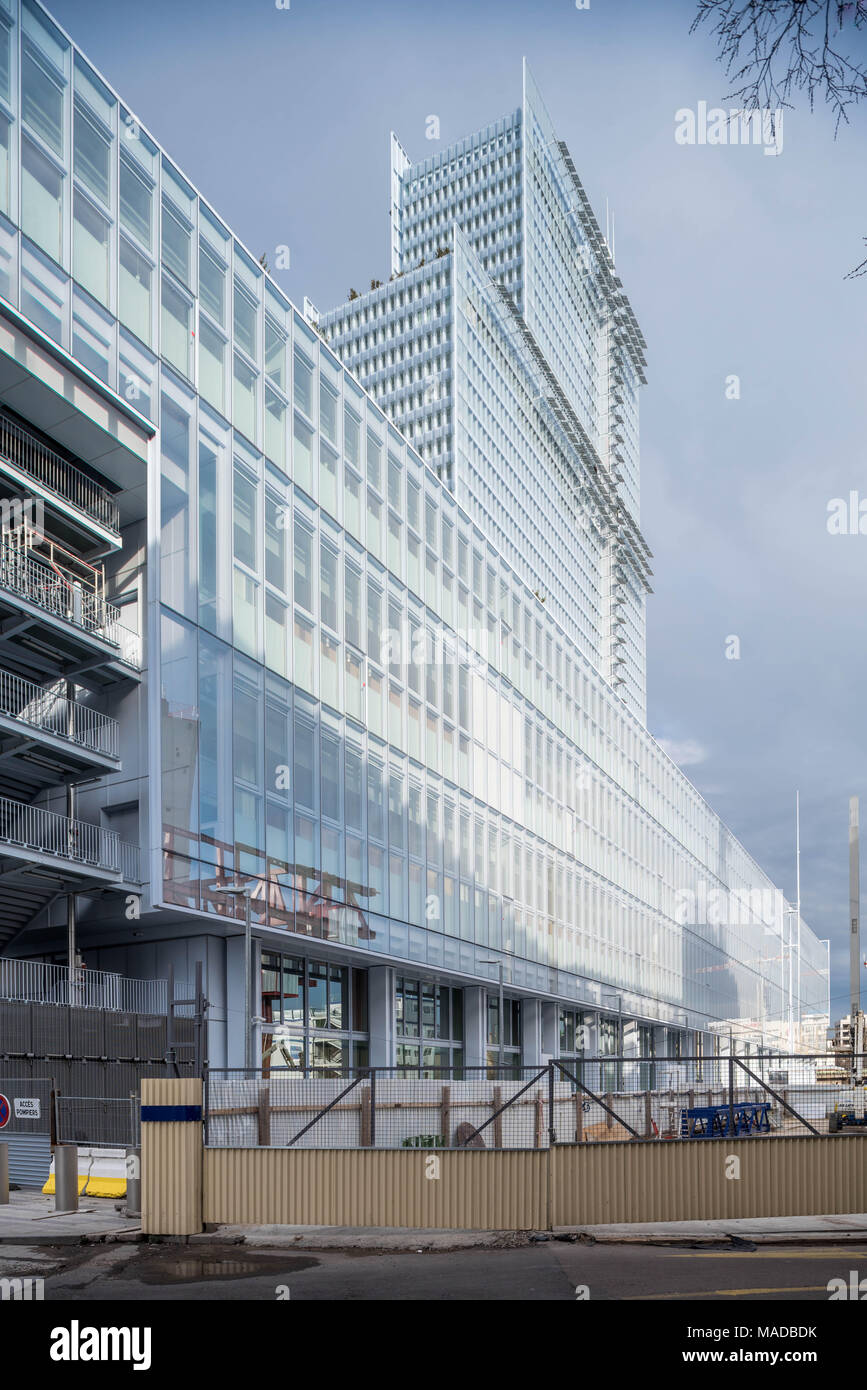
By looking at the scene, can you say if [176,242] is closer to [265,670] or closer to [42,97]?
[42,97]

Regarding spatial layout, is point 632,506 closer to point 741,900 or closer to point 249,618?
point 741,900

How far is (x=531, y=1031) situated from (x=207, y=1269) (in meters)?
46.6

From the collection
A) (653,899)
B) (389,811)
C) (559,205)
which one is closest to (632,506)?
(559,205)

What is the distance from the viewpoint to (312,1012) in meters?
41.4

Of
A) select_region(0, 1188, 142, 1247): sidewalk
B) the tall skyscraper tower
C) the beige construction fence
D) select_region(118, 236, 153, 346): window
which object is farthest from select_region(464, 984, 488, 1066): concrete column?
the tall skyscraper tower

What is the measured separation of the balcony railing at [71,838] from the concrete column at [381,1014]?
13865 mm

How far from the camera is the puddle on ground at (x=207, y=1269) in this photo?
13738mm

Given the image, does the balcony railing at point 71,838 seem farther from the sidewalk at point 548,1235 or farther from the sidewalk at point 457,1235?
the sidewalk at point 548,1235

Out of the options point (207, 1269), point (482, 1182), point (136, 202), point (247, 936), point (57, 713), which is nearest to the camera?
point (207, 1269)

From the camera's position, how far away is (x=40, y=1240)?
1712 centimetres

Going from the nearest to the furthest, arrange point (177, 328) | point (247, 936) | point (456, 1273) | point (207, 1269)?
point (456, 1273) < point (207, 1269) < point (247, 936) < point (177, 328)

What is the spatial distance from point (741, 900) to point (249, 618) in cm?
8875

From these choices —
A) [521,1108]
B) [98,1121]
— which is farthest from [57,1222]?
[98,1121]

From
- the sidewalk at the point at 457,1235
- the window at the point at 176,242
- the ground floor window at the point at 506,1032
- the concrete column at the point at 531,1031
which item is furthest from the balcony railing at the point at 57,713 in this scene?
the concrete column at the point at 531,1031
